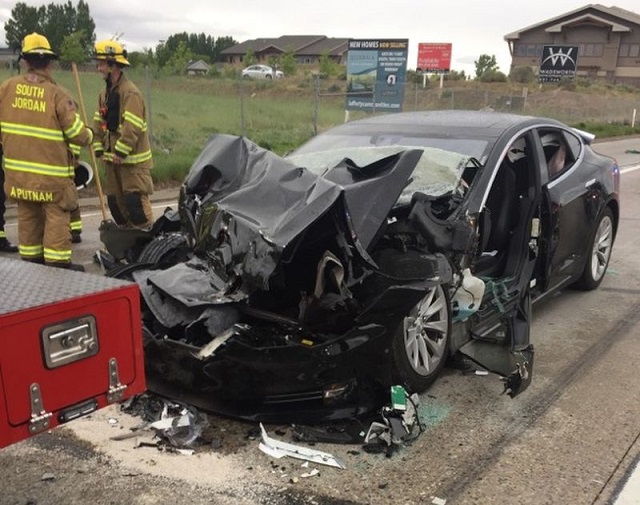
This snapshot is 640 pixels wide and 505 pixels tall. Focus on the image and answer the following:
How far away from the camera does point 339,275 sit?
9.73 feet

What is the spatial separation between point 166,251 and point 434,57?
51.1 m

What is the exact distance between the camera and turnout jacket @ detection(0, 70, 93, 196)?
16.9ft

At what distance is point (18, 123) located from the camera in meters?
5.19

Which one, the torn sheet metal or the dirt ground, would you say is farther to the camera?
the torn sheet metal

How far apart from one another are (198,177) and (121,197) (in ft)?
10.7

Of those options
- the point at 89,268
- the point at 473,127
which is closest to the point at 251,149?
the point at 473,127

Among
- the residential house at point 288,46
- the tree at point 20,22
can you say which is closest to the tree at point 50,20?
the tree at point 20,22

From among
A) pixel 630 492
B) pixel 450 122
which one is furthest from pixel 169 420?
pixel 450 122

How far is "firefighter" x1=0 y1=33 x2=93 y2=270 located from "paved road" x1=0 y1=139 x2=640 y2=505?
2.55 m

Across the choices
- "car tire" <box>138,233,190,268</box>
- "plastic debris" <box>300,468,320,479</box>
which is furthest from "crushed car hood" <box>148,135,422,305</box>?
"plastic debris" <box>300,468,320,479</box>

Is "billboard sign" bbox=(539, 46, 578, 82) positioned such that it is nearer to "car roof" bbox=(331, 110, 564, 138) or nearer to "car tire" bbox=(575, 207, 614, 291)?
"car tire" bbox=(575, 207, 614, 291)

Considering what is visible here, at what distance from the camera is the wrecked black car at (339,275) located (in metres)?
3.02

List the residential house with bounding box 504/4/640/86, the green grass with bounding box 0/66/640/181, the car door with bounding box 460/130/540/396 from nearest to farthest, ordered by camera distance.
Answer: the car door with bounding box 460/130/540/396, the green grass with bounding box 0/66/640/181, the residential house with bounding box 504/4/640/86

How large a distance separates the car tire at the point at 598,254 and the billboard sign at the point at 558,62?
169 feet
